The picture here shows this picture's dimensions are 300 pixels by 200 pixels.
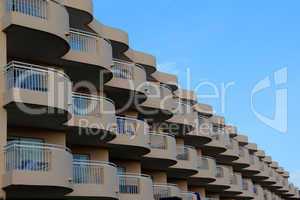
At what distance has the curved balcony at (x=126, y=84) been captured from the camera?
3206 centimetres

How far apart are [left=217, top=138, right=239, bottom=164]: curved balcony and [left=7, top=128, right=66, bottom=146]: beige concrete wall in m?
27.5

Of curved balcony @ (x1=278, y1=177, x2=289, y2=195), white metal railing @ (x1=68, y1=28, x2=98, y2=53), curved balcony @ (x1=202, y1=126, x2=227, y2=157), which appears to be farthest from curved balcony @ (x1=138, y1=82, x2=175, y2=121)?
curved balcony @ (x1=278, y1=177, x2=289, y2=195)

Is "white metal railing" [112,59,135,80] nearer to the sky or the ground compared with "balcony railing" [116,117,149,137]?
nearer to the sky

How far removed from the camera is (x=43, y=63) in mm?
26547

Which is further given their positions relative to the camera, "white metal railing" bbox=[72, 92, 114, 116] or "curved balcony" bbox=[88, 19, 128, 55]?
"curved balcony" bbox=[88, 19, 128, 55]

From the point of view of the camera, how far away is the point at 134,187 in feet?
102

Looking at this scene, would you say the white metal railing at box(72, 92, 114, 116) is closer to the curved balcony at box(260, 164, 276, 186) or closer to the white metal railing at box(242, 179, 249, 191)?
the white metal railing at box(242, 179, 249, 191)

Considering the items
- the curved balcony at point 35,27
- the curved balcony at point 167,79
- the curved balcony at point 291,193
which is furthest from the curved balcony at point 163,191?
the curved balcony at point 291,193

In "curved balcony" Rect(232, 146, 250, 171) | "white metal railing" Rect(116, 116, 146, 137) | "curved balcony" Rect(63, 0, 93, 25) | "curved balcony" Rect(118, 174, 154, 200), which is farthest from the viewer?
"curved balcony" Rect(232, 146, 250, 171)

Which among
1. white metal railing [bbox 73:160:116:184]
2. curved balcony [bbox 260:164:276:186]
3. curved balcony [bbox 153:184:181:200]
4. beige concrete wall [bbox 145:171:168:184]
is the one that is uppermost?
curved balcony [bbox 260:164:276:186]

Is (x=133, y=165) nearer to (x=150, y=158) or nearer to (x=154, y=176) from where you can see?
(x=150, y=158)

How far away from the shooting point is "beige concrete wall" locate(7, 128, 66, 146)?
2551 centimetres

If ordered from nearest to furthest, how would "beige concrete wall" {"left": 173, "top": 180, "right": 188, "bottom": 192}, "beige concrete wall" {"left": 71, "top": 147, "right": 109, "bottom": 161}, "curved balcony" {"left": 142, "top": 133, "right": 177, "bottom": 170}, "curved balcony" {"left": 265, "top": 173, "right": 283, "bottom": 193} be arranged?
"beige concrete wall" {"left": 71, "top": 147, "right": 109, "bottom": 161} → "curved balcony" {"left": 142, "top": 133, "right": 177, "bottom": 170} → "beige concrete wall" {"left": 173, "top": 180, "right": 188, "bottom": 192} → "curved balcony" {"left": 265, "top": 173, "right": 283, "bottom": 193}

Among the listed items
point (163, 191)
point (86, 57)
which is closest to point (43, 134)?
point (86, 57)
